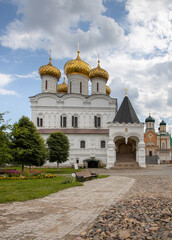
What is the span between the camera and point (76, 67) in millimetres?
35969

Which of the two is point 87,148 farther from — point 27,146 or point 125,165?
point 27,146

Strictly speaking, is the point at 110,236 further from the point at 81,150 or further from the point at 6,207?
the point at 81,150

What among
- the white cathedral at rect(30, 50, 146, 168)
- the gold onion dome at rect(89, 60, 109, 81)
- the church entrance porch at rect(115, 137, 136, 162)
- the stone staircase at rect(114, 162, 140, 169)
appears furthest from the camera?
the gold onion dome at rect(89, 60, 109, 81)

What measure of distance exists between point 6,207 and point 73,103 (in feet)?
93.7

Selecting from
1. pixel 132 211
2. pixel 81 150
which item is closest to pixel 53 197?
pixel 132 211

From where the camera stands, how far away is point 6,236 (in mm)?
4074

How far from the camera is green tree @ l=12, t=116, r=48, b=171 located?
58.4 ft

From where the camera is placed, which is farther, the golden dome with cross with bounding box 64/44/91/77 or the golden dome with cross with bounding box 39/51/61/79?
the golden dome with cross with bounding box 64/44/91/77

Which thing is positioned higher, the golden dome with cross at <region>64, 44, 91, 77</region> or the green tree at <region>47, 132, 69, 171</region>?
the golden dome with cross at <region>64, 44, 91, 77</region>

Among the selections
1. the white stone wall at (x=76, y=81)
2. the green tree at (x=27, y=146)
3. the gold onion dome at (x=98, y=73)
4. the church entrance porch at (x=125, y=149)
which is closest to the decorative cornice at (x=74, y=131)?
the church entrance porch at (x=125, y=149)

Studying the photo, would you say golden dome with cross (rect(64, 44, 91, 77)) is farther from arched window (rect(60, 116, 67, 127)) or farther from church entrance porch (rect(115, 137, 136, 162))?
church entrance porch (rect(115, 137, 136, 162))

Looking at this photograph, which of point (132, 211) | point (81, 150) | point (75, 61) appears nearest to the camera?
point (132, 211)

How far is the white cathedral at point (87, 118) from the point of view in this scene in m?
28.3

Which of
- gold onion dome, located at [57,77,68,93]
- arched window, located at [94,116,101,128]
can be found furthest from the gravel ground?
gold onion dome, located at [57,77,68,93]
